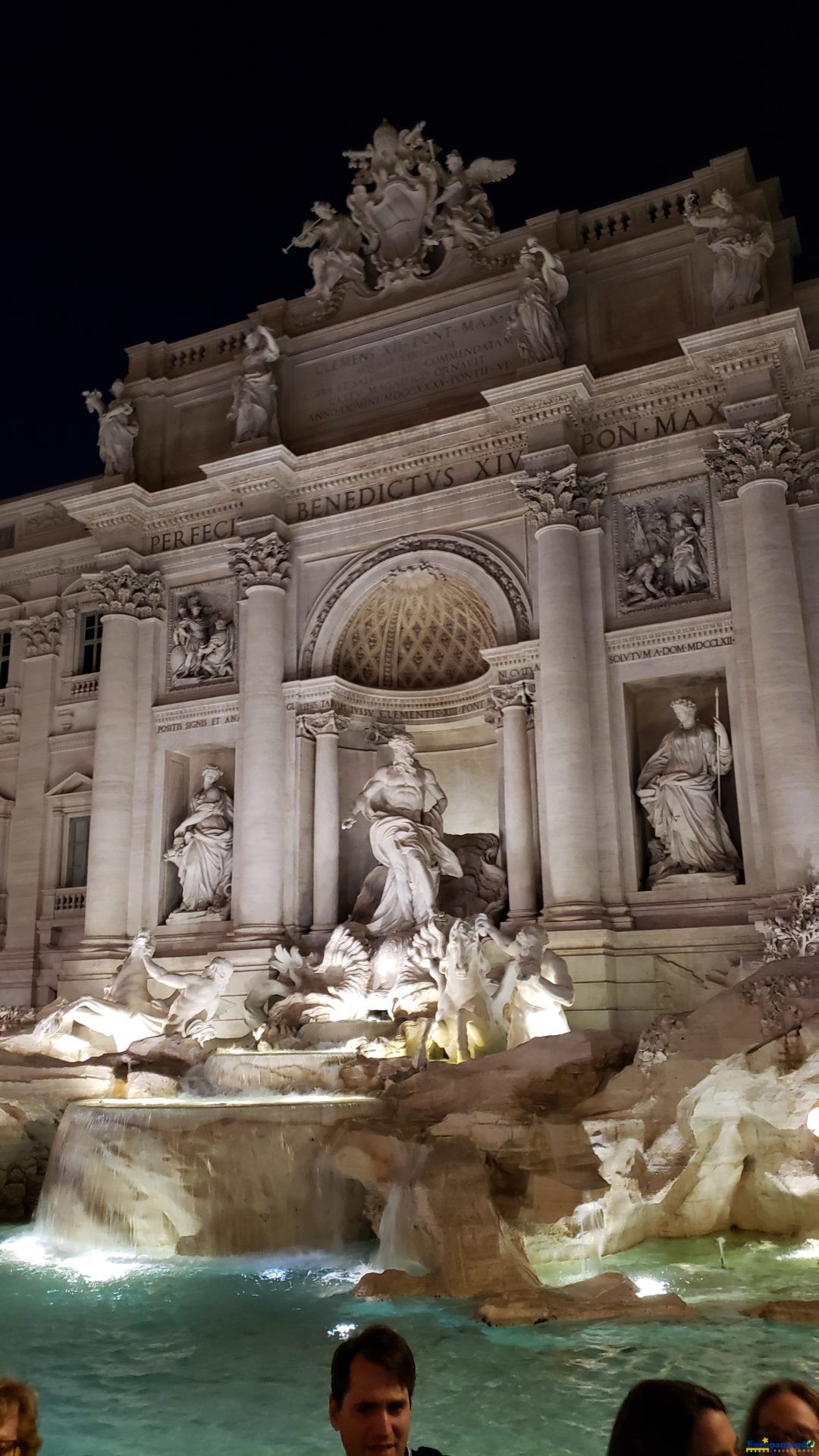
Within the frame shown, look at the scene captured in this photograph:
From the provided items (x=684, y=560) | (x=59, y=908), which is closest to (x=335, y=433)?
(x=684, y=560)

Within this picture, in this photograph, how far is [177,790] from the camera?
21.7m

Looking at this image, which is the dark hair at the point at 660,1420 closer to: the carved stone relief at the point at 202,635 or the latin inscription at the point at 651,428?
the latin inscription at the point at 651,428

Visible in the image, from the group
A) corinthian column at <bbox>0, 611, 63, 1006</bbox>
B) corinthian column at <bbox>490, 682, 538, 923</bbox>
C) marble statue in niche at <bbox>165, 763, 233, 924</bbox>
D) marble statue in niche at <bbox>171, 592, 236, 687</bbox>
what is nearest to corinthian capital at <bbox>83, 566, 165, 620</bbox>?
marble statue in niche at <bbox>171, 592, 236, 687</bbox>

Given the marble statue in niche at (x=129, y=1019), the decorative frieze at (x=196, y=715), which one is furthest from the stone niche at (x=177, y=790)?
the marble statue in niche at (x=129, y=1019)

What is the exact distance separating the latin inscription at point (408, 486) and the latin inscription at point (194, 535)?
1511 mm

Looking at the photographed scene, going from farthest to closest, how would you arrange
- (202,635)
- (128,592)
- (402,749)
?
(128,592) < (202,635) < (402,749)

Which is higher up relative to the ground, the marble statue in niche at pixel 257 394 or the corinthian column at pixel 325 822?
the marble statue in niche at pixel 257 394

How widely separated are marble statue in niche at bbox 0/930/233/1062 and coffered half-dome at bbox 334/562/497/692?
245 inches

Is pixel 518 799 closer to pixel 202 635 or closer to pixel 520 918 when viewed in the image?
pixel 520 918

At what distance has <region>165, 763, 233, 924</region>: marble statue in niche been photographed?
20.5m

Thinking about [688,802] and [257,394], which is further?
[257,394]

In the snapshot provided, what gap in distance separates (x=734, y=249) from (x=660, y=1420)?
1791 cm

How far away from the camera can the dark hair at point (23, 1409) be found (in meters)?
2.96

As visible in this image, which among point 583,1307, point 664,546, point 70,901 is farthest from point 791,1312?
point 70,901
